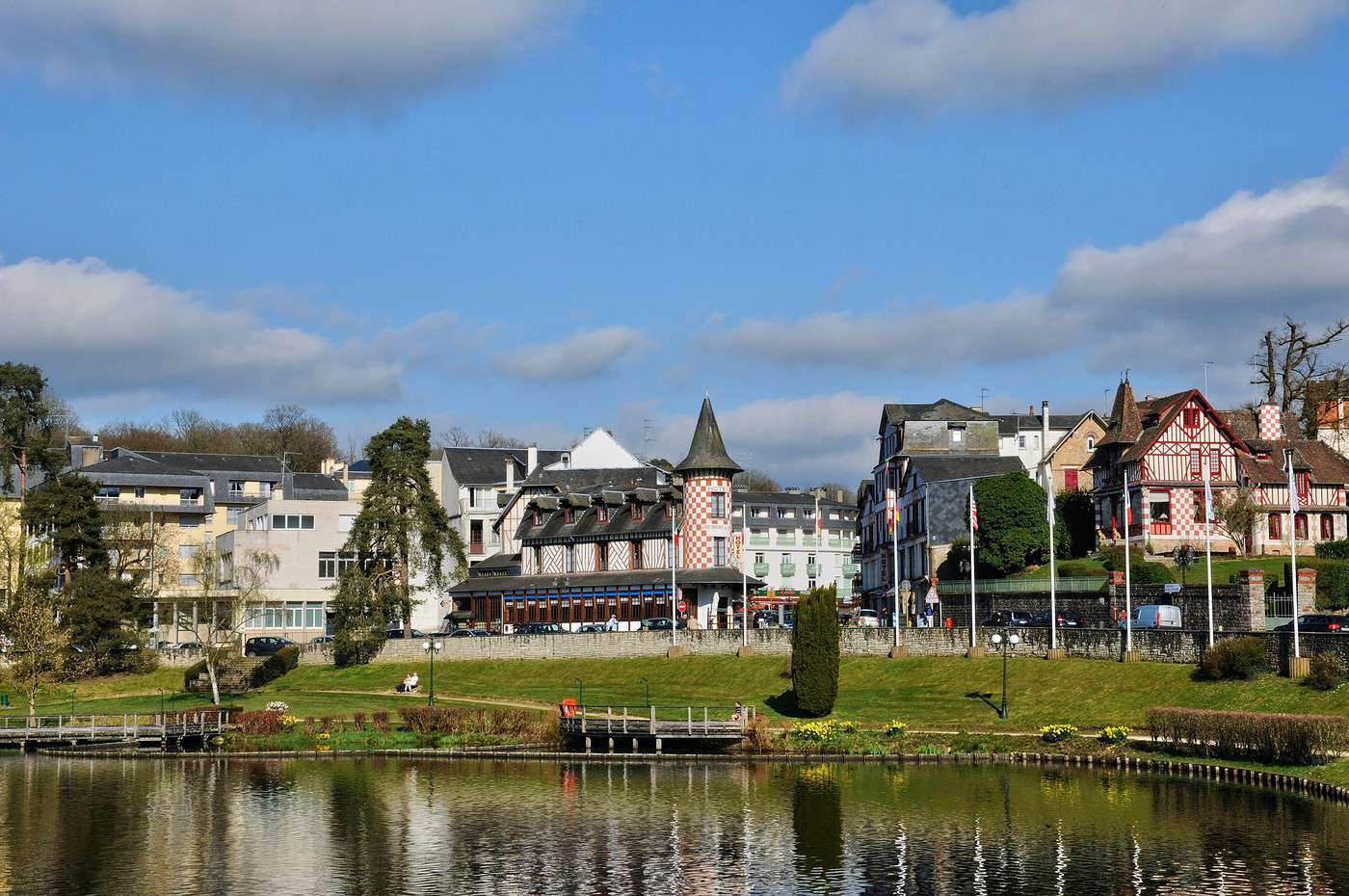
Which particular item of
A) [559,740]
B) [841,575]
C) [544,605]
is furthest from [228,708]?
[841,575]

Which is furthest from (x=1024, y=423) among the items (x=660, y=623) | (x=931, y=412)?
(x=660, y=623)

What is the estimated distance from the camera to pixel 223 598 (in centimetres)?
9788

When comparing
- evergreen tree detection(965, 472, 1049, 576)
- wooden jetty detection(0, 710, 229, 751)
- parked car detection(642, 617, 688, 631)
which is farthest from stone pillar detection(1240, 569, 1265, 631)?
wooden jetty detection(0, 710, 229, 751)

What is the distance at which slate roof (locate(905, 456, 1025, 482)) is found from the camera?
314 feet

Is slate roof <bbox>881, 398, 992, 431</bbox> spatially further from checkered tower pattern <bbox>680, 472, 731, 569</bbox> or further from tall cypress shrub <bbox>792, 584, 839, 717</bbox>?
tall cypress shrub <bbox>792, 584, 839, 717</bbox>

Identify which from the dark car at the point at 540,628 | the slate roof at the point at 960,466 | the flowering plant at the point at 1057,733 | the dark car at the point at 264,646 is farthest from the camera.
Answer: the slate roof at the point at 960,466

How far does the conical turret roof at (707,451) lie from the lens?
92.1m

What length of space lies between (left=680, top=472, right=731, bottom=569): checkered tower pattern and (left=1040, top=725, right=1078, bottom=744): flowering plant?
1386 inches

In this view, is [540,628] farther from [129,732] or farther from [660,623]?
[129,732]

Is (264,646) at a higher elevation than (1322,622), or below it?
below

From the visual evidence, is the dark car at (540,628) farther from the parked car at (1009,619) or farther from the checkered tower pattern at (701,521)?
the parked car at (1009,619)

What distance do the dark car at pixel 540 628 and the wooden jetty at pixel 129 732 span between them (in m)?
24.2

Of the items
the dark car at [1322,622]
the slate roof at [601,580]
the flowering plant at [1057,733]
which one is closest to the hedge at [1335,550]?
the dark car at [1322,622]

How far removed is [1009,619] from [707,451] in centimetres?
2327
